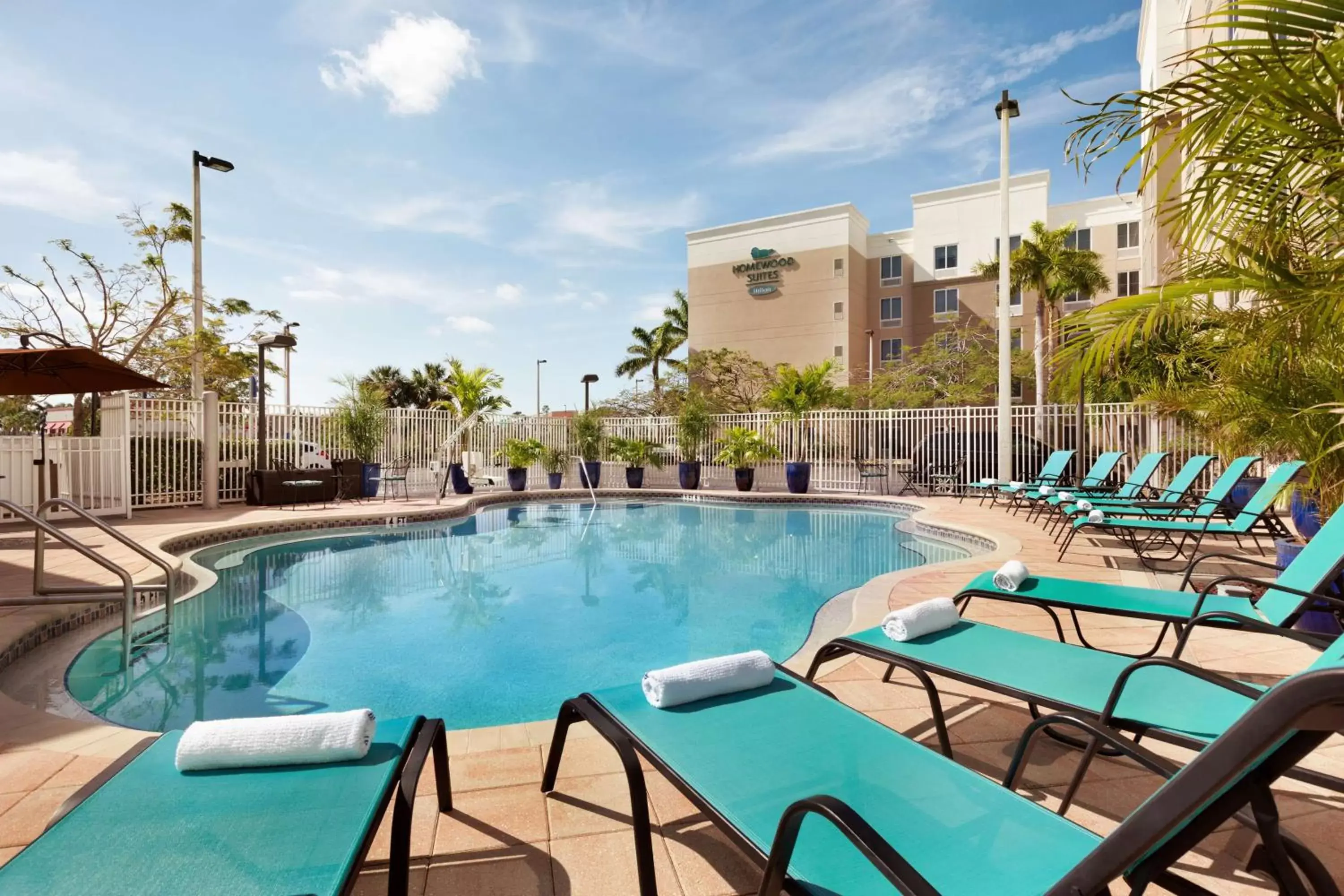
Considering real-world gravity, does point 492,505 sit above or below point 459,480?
below

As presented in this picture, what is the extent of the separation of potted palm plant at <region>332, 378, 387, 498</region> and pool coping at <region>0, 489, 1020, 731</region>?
2016mm

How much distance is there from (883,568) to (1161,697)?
17.8 ft

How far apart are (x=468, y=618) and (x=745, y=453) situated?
10.1 metres

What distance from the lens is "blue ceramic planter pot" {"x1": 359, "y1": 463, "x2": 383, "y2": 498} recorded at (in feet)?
43.7

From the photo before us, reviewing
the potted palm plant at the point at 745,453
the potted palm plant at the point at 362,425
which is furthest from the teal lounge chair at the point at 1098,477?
the potted palm plant at the point at 362,425

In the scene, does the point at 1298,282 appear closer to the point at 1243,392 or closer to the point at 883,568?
the point at 1243,392

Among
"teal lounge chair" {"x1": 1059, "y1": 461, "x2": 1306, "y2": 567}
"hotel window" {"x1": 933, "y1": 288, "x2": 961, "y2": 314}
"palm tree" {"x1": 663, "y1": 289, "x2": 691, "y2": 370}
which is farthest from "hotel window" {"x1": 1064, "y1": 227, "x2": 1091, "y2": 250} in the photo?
"teal lounge chair" {"x1": 1059, "y1": 461, "x2": 1306, "y2": 567}

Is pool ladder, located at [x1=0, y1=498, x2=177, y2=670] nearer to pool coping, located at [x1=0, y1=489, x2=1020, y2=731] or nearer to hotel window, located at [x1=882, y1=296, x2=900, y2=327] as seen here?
pool coping, located at [x1=0, y1=489, x2=1020, y2=731]

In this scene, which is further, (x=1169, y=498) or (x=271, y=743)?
(x=1169, y=498)

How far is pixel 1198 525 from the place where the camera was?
21.2 ft

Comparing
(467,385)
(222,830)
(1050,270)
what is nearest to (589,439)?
(467,385)

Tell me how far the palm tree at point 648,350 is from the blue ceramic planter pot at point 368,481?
2371cm

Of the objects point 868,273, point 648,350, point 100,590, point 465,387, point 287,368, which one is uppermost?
point 868,273

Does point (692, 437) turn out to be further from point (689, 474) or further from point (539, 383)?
point (539, 383)
